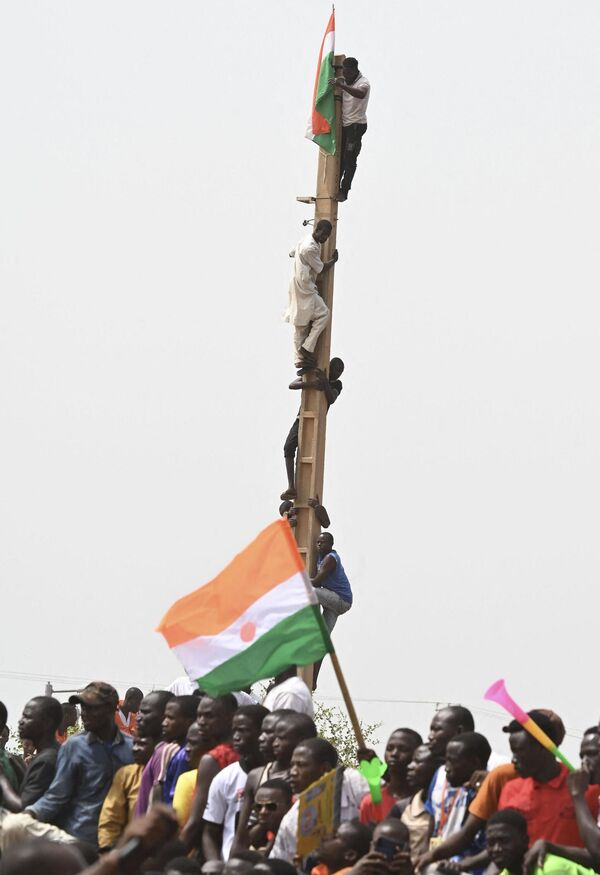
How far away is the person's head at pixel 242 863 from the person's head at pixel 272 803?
1.10 metres

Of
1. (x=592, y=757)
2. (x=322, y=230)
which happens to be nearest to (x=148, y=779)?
(x=592, y=757)

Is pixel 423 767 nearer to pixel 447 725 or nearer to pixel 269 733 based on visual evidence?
pixel 447 725

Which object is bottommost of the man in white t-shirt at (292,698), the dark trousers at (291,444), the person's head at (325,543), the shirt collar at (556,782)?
the shirt collar at (556,782)

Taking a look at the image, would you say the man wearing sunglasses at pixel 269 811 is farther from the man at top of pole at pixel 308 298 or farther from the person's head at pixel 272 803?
the man at top of pole at pixel 308 298

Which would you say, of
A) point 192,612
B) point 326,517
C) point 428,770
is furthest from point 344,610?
point 428,770

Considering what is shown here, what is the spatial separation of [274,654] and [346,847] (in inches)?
95.7

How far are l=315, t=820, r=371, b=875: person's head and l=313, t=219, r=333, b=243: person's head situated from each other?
1136 centimetres

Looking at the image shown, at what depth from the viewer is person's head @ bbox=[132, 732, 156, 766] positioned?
11266mm

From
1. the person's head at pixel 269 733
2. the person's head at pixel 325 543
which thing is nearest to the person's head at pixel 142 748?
the person's head at pixel 269 733

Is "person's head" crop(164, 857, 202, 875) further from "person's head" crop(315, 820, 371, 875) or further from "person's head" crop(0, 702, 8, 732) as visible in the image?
"person's head" crop(0, 702, 8, 732)

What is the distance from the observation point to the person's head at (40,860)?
209 inches

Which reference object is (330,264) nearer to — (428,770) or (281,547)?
(281,547)

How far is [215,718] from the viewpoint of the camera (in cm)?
1102

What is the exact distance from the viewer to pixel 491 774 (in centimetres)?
934
